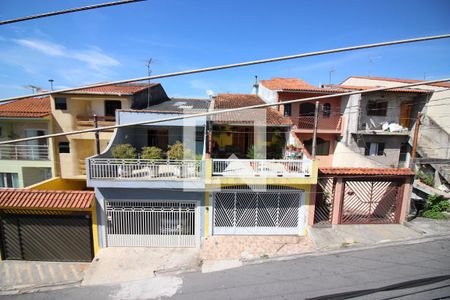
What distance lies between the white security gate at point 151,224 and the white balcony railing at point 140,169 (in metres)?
1.10

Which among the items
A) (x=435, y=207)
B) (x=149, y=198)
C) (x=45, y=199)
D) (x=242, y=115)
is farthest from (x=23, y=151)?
(x=435, y=207)

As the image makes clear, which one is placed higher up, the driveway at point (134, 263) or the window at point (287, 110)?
the window at point (287, 110)

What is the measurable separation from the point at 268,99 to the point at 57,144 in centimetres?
1379

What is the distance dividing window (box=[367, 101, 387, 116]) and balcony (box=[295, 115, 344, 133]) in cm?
183

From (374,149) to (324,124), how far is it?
3665 millimetres

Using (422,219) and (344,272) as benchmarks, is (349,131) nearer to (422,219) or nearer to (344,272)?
(422,219)

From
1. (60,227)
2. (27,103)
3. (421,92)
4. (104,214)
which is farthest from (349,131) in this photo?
(27,103)

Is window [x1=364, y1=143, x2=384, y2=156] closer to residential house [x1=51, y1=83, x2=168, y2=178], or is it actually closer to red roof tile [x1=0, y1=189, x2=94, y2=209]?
residential house [x1=51, y1=83, x2=168, y2=178]

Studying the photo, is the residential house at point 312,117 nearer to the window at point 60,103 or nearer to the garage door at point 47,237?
the garage door at point 47,237

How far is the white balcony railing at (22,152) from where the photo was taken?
12.5 meters

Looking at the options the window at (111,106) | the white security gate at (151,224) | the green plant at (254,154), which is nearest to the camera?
the white security gate at (151,224)

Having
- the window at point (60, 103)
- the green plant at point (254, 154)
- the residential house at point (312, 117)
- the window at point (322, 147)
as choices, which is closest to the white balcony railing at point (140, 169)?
the green plant at point (254, 154)

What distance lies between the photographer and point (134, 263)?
7785 millimetres

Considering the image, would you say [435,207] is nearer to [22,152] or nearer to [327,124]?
[327,124]
